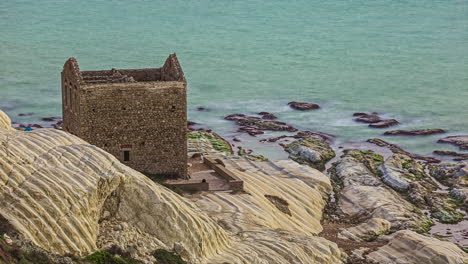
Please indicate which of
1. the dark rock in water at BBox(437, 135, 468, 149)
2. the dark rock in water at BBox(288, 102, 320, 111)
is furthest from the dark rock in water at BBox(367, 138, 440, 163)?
the dark rock in water at BBox(288, 102, 320, 111)

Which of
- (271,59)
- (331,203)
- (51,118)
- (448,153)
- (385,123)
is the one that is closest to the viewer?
(331,203)

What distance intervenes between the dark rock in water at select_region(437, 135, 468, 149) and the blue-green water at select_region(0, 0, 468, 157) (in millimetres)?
1868

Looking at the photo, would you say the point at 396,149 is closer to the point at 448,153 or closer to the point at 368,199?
the point at 448,153

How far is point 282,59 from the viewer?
535 ft

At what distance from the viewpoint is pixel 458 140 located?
363 ft

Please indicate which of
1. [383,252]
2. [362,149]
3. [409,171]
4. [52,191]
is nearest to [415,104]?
[362,149]

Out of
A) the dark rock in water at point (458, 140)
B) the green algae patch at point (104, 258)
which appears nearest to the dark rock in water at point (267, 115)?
the dark rock in water at point (458, 140)

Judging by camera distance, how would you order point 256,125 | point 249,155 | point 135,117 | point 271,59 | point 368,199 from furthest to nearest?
point 271,59
point 256,125
point 249,155
point 368,199
point 135,117

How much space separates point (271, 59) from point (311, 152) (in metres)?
65.1

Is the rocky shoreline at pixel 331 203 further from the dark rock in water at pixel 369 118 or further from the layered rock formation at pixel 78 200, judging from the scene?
the dark rock in water at pixel 369 118

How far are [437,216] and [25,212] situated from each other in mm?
42288

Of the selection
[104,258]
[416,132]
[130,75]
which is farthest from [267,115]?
[104,258]

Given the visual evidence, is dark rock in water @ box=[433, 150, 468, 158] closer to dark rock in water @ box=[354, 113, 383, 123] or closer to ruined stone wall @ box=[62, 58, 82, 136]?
dark rock in water @ box=[354, 113, 383, 123]

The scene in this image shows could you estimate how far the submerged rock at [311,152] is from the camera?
9706 centimetres
